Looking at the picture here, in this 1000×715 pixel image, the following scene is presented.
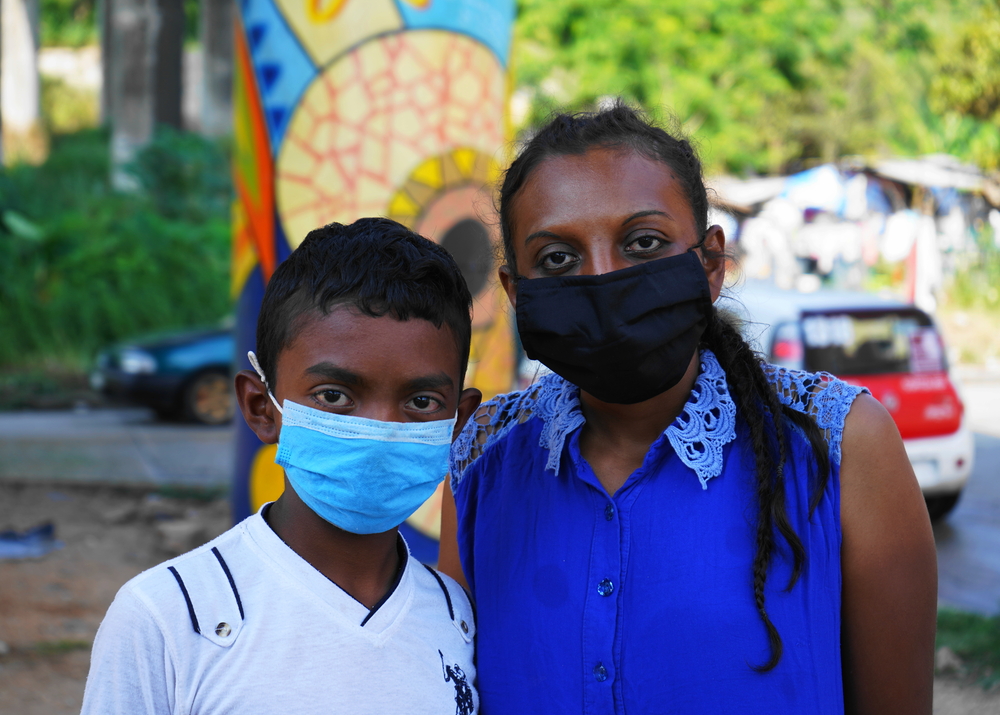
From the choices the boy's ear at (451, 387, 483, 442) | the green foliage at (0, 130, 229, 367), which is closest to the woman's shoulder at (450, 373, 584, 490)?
the boy's ear at (451, 387, 483, 442)

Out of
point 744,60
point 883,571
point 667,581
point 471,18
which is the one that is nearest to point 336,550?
point 667,581

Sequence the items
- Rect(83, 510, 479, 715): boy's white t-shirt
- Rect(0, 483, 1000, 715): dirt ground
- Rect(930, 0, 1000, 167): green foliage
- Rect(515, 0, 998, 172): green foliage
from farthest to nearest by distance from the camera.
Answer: Rect(515, 0, 998, 172): green foliage → Rect(930, 0, 1000, 167): green foliage → Rect(0, 483, 1000, 715): dirt ground → Rect(83, 510, 479, 715): boy's white t-shirt

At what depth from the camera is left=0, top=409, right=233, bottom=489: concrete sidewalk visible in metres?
7.85

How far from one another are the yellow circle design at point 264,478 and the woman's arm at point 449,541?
2973 millimetres

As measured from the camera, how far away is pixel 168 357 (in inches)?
400

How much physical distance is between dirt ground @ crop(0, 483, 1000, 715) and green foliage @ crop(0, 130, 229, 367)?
5568 millimetres

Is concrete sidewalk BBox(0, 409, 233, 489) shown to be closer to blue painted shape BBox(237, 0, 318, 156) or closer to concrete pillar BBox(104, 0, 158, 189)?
blue painted shape BBox(237, 0, 318, 156)

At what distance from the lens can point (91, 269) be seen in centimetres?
1275

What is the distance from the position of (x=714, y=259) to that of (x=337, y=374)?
72cm

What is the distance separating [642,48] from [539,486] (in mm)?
20077

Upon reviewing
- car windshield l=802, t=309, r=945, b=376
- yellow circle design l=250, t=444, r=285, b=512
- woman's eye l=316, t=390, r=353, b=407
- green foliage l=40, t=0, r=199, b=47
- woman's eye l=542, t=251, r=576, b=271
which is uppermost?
green foliage l=40, t=0, r=199, b=47

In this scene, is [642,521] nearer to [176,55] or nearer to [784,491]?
[784,491]

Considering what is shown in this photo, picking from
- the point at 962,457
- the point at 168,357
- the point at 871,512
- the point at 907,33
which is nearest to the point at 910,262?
the point at 907,33

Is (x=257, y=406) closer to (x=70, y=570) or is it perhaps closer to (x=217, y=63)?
(x=70, y=570)
